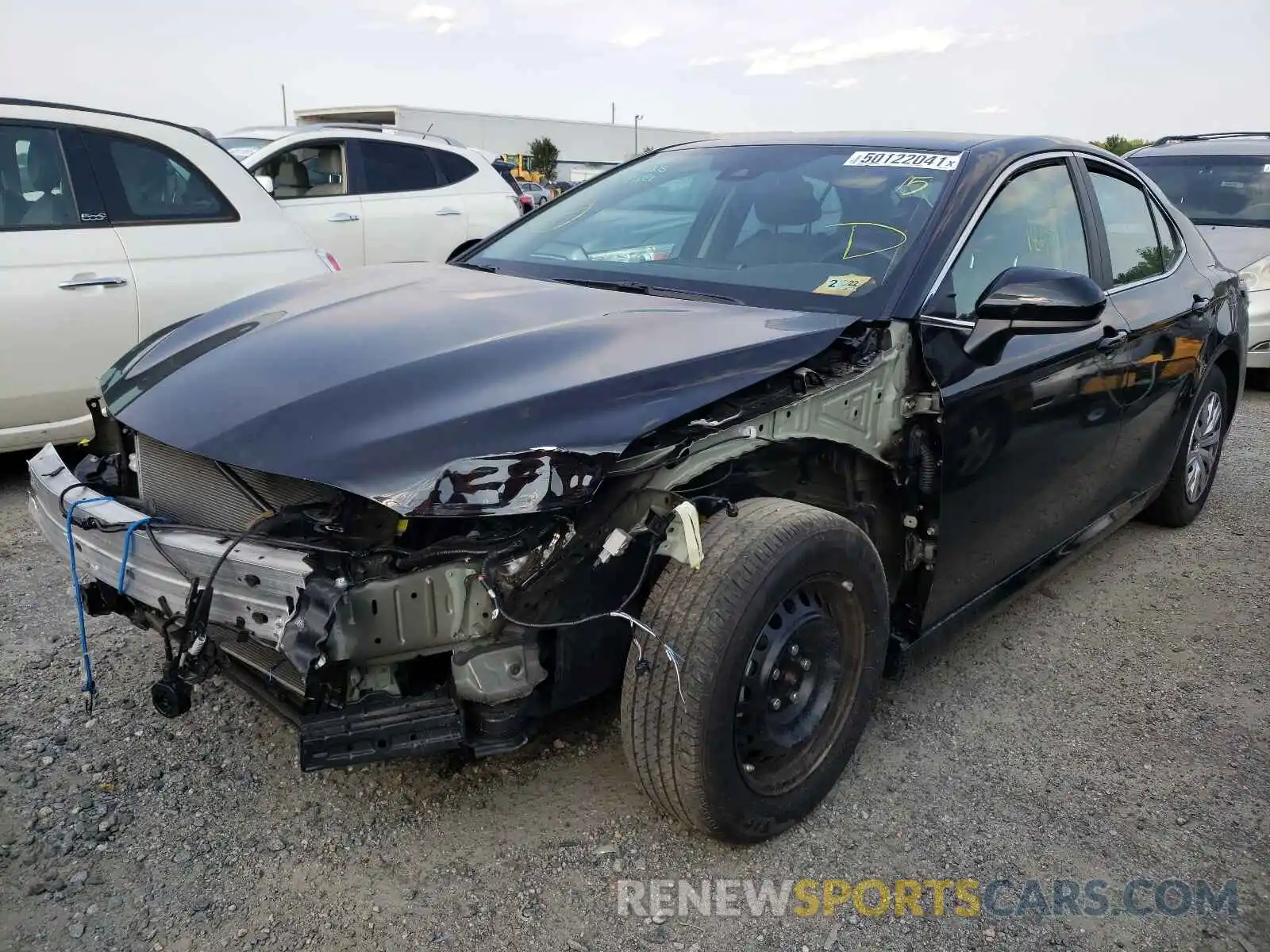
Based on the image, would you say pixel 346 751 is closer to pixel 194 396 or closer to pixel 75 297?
pixel 194 396

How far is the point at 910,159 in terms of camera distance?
3.02 meters

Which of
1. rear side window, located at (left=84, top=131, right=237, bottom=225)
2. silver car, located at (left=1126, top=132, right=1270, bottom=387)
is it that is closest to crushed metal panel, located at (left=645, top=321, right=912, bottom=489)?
rear side window, located at (left=84, top=131, right=237, bottom=225)

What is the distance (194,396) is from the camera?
89.4 inches

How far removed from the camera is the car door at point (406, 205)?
24.3ft

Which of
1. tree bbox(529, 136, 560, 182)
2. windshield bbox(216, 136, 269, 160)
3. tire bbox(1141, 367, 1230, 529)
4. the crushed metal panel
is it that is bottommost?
tire bbox(1141, 367, 1230, 529)

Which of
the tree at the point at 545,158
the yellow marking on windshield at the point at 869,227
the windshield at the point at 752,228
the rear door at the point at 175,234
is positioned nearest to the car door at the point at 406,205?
the rear door at the point at 175,234

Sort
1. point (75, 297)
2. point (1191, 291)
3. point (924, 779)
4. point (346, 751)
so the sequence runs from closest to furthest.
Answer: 1. point (346, 751)
2. point (924, 779)
3. point (1191, 291)
4. point (75, 297)

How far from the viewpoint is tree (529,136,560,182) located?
44.7 meters

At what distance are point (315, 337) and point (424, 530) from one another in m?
0.64

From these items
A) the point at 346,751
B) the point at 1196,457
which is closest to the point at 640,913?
the point at 346,751

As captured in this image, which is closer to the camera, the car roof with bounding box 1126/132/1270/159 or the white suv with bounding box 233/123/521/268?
the white suv with bounding box 233/123/521/268

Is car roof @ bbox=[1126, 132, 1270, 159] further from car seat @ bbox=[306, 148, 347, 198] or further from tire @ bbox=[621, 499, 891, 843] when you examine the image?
tire @ bbox=[621, 499, 891, 843]

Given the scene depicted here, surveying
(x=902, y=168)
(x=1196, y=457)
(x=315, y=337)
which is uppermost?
(x=902, y=168)

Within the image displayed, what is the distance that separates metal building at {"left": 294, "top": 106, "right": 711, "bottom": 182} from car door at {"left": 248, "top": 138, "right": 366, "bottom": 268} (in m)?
25.9
